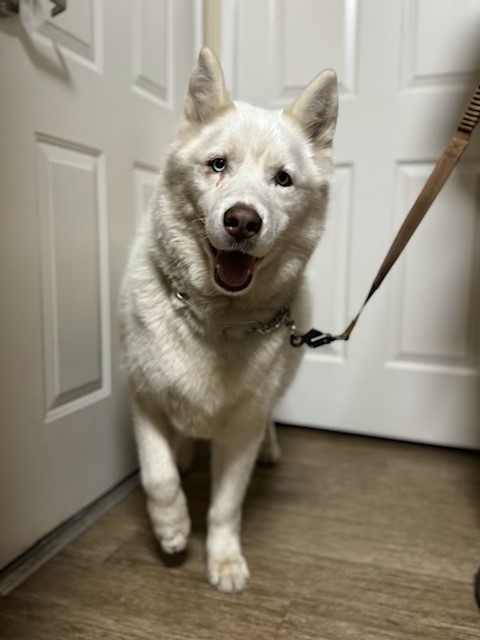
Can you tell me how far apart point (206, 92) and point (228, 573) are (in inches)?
48.0

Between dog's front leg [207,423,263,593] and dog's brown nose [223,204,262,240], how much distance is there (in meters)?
0.57

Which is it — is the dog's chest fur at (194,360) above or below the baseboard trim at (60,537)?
above

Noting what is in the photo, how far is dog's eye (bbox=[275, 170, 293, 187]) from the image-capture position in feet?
4.09

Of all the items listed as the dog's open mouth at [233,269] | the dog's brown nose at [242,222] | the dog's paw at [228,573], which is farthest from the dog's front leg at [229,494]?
the dog's brown nose at [242,222]

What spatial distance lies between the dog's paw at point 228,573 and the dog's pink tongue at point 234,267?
74 cm

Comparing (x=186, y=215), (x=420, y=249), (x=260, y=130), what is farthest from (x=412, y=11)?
(x=186, y=215)

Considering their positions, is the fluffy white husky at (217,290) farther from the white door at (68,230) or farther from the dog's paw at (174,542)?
the white door at (68,230)

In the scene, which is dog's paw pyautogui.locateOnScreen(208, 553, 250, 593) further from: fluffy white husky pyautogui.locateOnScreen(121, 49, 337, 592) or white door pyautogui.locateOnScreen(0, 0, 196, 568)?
white door pyautogui.locateOnScreen(0, 0, 196, 568)

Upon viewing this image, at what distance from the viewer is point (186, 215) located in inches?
49.6

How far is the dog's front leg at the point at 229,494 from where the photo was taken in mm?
1404

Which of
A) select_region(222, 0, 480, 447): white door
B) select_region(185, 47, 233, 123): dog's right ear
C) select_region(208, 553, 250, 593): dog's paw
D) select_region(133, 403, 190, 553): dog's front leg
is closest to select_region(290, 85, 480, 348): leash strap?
select_region(185, 47, 233, 123): dog's right ear

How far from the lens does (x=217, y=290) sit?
1.26 m

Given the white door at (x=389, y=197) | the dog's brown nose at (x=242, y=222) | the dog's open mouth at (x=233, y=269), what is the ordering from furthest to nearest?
the white door at (x=389, y=197) < the dog's open mouth at (x=233, y=269) < the dog's brown nose at (x=242, y=222)

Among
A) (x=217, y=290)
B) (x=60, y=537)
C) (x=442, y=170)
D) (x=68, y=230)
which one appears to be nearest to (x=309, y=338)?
(x=217, y=290)
